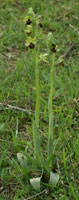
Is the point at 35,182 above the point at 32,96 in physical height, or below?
below

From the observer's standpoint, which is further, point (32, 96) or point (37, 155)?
point (32, 96)

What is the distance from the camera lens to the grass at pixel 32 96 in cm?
261

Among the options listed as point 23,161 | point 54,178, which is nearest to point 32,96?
point 23,161

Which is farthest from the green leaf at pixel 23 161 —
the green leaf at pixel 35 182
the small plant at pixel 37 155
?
the green leaf at pixel 35 182

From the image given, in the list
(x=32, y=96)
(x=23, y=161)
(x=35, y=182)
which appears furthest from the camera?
(x=32, y=96)

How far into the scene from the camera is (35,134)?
8.09 ft

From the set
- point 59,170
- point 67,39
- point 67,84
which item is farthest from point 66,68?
point 59,170

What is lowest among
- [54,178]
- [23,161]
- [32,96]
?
[54,178]

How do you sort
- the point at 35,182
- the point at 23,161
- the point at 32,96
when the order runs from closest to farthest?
1. the point at 35,182
2. the point at 23,161
3. the point at 32,96

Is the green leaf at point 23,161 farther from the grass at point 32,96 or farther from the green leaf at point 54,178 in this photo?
the green leaf at point 54,178

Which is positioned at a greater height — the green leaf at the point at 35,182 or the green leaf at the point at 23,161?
the green leaf at the point at 23,161

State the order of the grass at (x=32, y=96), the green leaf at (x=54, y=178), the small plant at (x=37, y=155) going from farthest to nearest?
the grass at (x=32, y=96), the green leaf at (x=54, y=178), the small plant at (x=37, y=155)

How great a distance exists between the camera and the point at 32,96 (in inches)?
145

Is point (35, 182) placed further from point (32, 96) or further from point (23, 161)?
point (32, 96)
